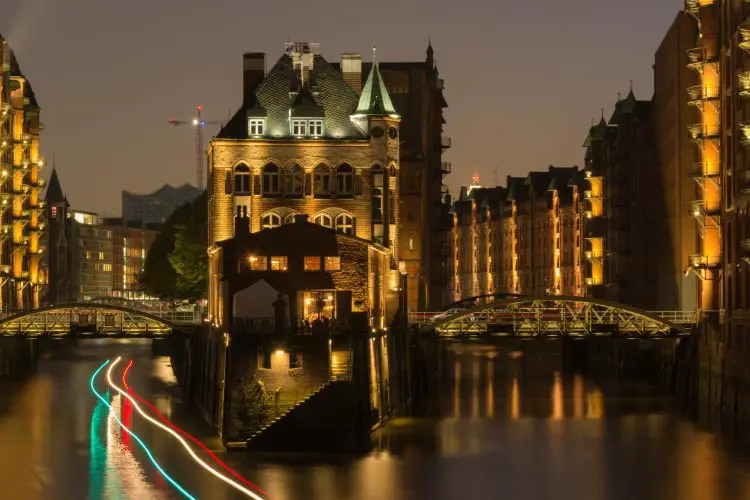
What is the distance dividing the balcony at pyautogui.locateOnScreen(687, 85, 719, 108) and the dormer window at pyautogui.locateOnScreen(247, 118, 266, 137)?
26457 mm

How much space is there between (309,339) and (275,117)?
117 ft

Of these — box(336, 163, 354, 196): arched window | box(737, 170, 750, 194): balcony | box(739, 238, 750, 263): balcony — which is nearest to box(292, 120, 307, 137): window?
box(336, 163, 354, 196): arched window

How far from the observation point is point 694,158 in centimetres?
11731

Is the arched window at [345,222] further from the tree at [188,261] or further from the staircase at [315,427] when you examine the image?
the staircase at [315,427]

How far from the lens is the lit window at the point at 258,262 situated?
82.0m

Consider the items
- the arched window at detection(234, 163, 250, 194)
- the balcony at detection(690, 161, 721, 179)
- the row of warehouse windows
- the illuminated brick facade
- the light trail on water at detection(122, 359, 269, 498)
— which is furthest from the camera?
the illuminated brick facade

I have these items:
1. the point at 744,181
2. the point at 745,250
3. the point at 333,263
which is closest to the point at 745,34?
the point at 744,181

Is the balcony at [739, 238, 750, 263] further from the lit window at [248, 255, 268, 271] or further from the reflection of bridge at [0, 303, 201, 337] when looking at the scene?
the reflection of bridge at [0, 303, 201, 337]

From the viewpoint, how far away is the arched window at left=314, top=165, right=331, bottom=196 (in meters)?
110

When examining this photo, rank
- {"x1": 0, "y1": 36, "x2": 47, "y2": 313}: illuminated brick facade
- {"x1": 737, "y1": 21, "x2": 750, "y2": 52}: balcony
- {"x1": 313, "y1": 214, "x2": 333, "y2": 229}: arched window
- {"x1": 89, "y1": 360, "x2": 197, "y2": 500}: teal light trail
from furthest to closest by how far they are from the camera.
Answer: {"x1": 0, "y1": 36, "x2": 47, "y2": 313}: illuminated brick facade → {"x1": 313, "y1": 214, "x2": 333, "y2": 229}: arched window → {"x1": 737, "y1": 21, "x2": 750, "y2": 52}: balcony → {"x1": 89, "y1": 360, "x2": 197, "y2": 500}: teal light trail

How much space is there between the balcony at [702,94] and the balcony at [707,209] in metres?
5.83

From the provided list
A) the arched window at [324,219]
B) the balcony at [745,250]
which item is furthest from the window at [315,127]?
the balcony at [745,250]

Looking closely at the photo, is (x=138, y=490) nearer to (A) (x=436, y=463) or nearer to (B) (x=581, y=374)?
(A) (x=436, y=463)

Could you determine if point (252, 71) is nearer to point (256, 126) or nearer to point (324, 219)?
point (256, 126)
